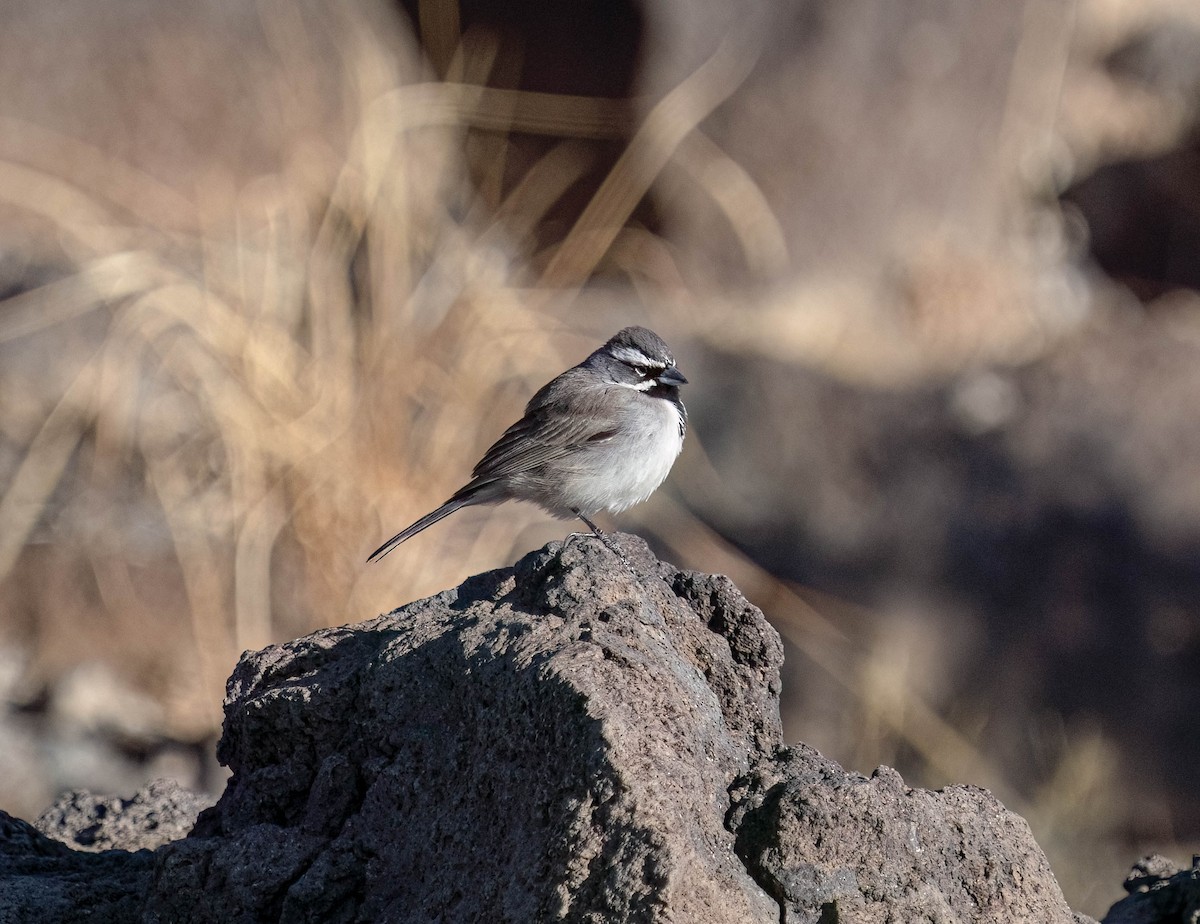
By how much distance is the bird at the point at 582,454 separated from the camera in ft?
18.9

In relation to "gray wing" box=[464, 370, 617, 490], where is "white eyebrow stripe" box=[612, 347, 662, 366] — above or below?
above

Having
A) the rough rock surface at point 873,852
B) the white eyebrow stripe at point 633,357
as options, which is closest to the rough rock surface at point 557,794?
the rough rock surface at point 873,852

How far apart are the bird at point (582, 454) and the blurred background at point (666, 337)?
286 centimetres

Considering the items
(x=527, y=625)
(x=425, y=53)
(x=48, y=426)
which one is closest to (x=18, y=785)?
(x=48, y=426)

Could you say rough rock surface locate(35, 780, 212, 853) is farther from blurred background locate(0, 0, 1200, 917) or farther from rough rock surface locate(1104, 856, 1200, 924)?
blurred background locate(0, 0, 1200, 917)

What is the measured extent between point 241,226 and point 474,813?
7350 millimetres

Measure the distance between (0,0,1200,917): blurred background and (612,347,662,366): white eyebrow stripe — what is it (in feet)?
9.33

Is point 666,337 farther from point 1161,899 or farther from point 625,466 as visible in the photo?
point 1161,899

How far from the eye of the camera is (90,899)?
138 inches

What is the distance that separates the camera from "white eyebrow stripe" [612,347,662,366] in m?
6.16

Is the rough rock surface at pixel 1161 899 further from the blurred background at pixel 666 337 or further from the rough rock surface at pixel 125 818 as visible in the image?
the blurred background at pixel 666 337

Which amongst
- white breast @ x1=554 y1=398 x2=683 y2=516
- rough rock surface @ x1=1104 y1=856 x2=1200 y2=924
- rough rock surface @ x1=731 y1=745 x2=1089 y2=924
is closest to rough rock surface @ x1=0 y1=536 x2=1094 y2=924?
rough rock surface @ x1=731 y1=745 x2=1089 y2=924

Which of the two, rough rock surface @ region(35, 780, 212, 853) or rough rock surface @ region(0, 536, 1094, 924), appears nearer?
rough rock surface @ region(0, 536, 1094, 924)

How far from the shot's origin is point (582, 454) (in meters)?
5.81
